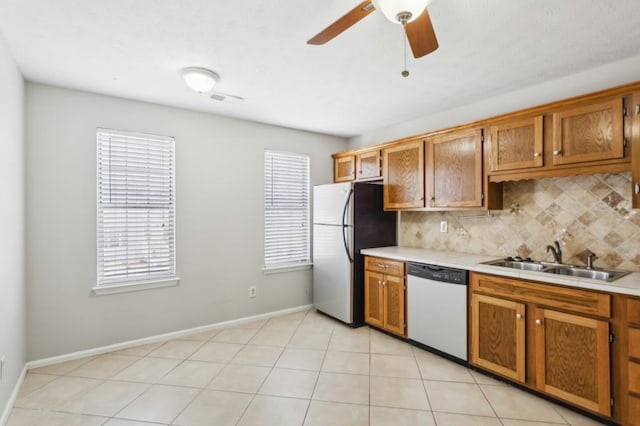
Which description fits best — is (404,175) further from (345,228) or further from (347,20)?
(347,20)

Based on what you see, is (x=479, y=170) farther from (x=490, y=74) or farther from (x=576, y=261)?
(x=576, y=261)

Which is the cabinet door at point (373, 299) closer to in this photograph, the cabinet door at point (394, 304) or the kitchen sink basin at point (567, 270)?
the cabinet door at point (394, 304)

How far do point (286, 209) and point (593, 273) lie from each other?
308 centimetres

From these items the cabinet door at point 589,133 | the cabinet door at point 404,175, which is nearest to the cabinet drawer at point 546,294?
the cabinet door at point 589,133

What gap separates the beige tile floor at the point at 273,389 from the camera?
82.4 inches

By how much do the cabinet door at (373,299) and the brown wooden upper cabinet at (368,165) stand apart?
1.18m

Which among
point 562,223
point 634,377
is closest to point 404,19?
point 562,223

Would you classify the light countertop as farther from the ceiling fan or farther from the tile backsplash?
the ceiling fan

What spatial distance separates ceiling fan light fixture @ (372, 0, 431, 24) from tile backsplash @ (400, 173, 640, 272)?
210 centimetres

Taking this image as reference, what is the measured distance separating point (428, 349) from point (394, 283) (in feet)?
2.23

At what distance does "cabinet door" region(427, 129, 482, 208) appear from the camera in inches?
115

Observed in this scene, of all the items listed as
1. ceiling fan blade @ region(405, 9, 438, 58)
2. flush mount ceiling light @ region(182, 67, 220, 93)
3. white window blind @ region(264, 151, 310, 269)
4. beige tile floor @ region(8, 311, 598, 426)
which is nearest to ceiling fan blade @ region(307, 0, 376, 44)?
ceiling fan blade @ region(405, 9, 438, 58)

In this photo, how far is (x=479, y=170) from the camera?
2.89m

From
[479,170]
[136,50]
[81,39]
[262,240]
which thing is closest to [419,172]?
[479,170]
